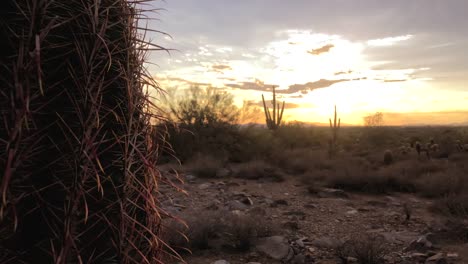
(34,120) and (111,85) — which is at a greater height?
(111,85)

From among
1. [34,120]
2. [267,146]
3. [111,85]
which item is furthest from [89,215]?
[267,146]

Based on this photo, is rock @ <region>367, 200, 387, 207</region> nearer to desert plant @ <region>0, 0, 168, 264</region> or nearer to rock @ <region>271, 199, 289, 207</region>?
rock @ <region>271, 199, 289, 207</region>

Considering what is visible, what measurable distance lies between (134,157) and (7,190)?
0.65m

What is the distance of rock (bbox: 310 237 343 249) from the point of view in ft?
22.3

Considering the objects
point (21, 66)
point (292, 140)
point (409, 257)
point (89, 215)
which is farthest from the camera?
point (292, 140)

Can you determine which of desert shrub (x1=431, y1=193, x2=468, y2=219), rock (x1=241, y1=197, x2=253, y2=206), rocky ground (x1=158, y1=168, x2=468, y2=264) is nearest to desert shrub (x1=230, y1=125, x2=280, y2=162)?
rocky ground (x1=158, y1=168, x2=468, y2=264)

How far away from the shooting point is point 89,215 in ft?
6.30

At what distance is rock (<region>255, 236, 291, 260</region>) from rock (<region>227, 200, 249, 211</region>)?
8.51 ft

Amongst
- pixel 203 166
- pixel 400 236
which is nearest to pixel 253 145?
pixel 203 166

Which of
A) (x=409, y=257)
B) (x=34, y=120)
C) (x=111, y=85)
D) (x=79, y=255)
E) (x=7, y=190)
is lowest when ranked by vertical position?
(x=409, y=257)

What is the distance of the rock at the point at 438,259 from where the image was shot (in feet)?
18.9

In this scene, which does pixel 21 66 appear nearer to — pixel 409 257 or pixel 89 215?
pixel 89 215

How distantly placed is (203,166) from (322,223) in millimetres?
6796

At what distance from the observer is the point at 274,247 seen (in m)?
6.52
